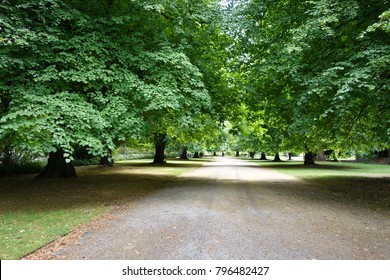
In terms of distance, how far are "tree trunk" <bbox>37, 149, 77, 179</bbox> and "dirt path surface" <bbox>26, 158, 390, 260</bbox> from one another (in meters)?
7.61

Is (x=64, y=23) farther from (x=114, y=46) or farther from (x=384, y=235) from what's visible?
(x=384, y=235)

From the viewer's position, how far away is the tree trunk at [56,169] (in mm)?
15000

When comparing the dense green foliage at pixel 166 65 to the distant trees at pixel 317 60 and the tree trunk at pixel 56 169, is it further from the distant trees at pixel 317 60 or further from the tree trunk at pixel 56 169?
the tree trunk at pixel 56 169

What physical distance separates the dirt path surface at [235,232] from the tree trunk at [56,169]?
7606 millimetres

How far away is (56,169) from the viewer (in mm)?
15117

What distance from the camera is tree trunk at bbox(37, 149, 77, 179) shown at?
1500 centimetres

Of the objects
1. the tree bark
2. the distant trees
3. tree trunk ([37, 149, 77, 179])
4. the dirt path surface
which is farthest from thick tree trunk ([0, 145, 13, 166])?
the distant trees

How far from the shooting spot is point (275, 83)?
12938mm

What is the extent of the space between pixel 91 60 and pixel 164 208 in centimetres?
506

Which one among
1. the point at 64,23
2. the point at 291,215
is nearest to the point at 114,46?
the point at 64,23

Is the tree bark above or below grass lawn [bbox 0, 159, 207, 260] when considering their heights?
above

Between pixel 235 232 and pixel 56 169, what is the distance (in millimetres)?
12387

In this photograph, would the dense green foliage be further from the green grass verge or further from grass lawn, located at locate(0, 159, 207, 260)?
the green grass verge

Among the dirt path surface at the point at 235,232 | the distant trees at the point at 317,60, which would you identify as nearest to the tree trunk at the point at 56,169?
the dirt path surface at the point at 235,232
